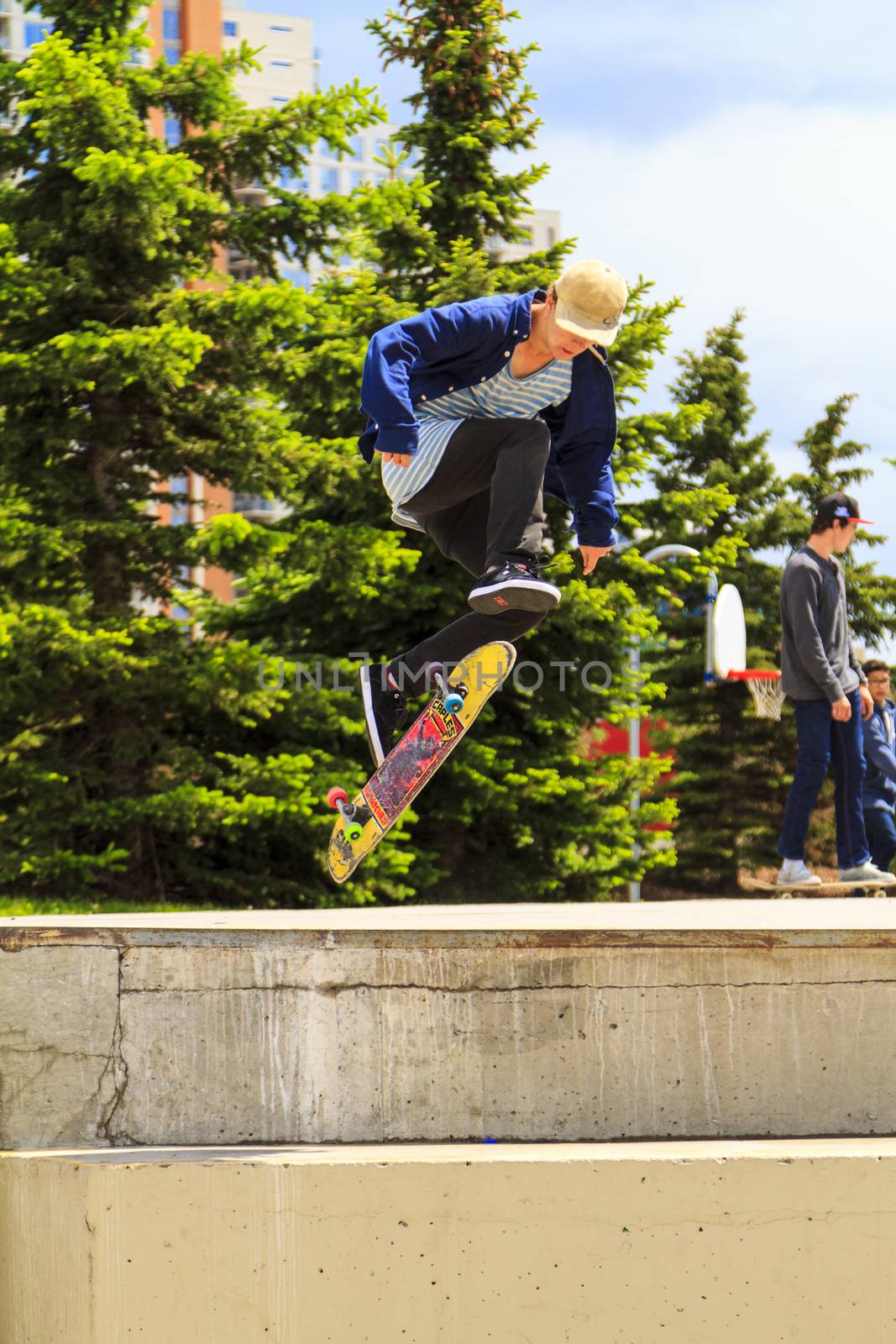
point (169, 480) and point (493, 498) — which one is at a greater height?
point (169, 480)

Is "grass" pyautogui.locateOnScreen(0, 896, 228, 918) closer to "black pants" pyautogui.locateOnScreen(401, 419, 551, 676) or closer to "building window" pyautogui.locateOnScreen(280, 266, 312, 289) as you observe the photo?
"building window" pyautogui.locateOnScreen(280, 266, 312, 289)

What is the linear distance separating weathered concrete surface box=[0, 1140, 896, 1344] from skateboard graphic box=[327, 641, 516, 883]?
1392mm

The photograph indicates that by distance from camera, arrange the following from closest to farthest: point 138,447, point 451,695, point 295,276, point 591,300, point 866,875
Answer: point 591,300, point 451,695, point 866,875, point 138,447, point 295,276

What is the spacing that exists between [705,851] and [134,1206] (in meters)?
18.2

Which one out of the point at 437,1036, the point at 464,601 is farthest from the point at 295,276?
the point at 437,1036

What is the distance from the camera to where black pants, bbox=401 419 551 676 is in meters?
4.68

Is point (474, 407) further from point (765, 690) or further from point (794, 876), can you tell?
point (765, 690)

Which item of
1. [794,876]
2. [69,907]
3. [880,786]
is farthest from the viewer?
[880,786]

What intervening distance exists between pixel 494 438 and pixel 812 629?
346 cm

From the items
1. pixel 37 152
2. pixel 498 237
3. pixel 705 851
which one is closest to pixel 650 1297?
pixel 37 152

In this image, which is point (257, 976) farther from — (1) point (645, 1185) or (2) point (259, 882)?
(2) point (259, 882)

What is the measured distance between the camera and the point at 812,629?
25.2 ft

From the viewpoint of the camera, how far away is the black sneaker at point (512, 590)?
459 centimetres

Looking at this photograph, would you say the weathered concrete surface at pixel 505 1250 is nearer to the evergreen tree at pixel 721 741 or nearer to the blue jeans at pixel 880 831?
the blue jeans at pixel 880 831
